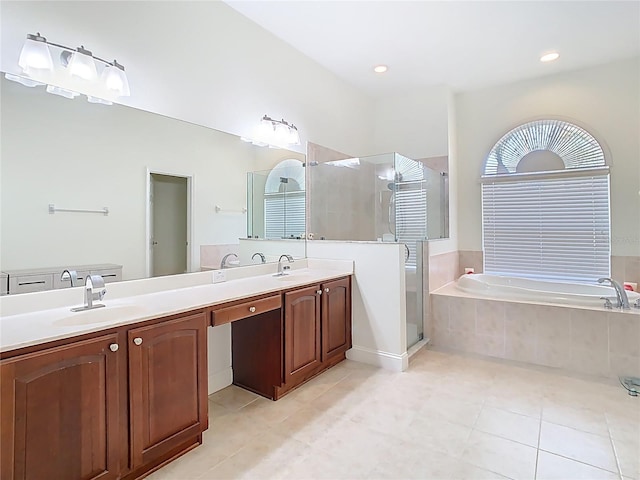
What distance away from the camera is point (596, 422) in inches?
81.6

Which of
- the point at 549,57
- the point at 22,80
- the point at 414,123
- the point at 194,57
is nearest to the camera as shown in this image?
the point at 22,80

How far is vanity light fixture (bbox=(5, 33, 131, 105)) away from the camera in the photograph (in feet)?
5.46

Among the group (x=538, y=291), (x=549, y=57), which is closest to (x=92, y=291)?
(x=538, y=291)

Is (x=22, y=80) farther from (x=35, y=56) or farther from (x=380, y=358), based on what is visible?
(x=380, y=358)

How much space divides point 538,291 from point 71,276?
3612 millimetres

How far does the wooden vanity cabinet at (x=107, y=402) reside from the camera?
1215 millimetres

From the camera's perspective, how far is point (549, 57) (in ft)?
11.1

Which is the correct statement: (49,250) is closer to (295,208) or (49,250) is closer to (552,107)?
(295,208)

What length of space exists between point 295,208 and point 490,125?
2.66 m

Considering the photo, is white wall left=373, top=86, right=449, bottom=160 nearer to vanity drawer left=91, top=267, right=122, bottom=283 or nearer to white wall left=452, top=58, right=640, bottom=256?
white wall left=452, top=58, right=640, bottom=256

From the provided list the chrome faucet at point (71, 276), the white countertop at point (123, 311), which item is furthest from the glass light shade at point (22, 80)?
the white countertop at point (123, 311)

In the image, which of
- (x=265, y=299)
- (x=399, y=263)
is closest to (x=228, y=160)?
(x=265, y=299)

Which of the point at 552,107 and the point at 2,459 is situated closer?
the point at 2,459

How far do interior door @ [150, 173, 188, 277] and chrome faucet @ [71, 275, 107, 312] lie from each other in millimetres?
343
